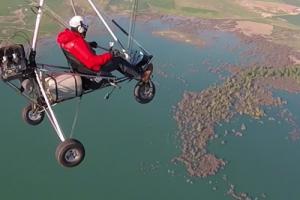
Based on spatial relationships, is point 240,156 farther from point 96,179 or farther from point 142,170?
point 96,179

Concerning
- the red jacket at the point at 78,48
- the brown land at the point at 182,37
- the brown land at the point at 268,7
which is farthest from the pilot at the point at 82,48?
the brown land at the point at 268,7

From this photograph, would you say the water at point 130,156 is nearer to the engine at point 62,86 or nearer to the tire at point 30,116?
the tire at point 30,116

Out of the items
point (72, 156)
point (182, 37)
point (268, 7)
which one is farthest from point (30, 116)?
point (268, 7)

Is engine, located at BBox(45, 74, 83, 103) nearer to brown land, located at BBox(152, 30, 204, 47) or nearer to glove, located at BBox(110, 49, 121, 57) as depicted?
glove, located at BBox(110, 49, 121, 57)

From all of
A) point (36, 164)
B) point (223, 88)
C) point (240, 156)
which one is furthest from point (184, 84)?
point (36, 164)

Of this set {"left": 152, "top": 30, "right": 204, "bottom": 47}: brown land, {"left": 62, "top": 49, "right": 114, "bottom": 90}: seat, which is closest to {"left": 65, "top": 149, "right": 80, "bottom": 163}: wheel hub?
{"left": 62, "top": 49, "right": 114, "bottom": 90}: seat

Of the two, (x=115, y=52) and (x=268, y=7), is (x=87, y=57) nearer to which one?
(x=115, y=52)

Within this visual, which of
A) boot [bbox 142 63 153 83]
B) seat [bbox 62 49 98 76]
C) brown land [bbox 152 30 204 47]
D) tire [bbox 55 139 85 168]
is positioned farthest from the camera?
brown land [bbox 152 30 204 47]
